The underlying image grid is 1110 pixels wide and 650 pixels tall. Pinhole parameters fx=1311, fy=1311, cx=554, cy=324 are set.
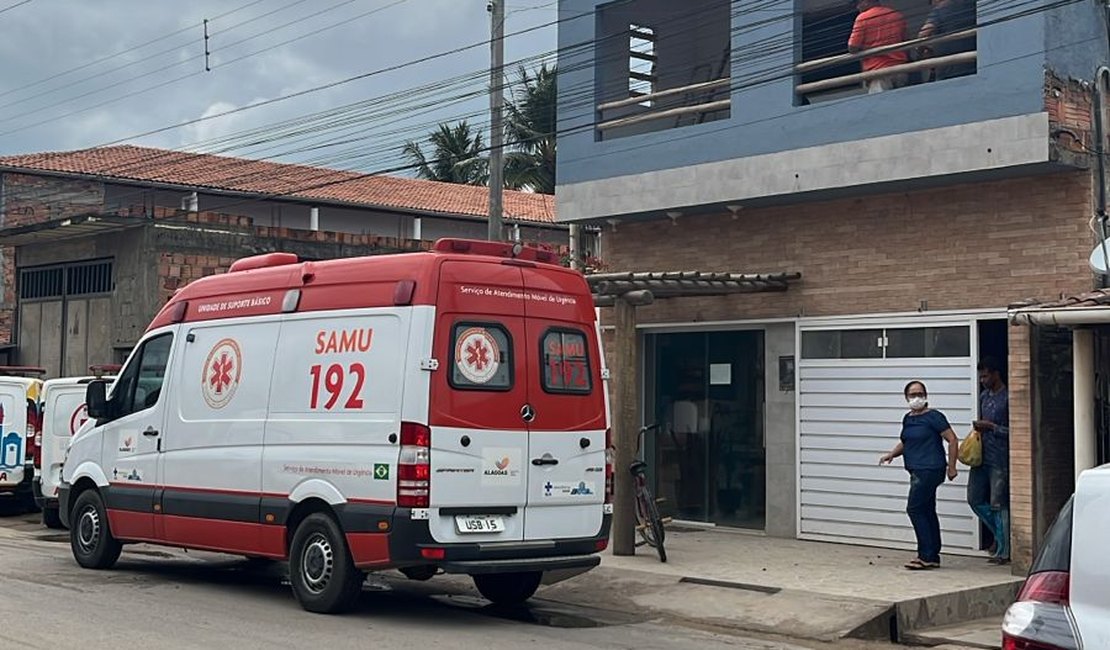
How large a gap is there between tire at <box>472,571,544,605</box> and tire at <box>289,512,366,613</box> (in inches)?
56.4

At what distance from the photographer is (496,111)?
63.2ft

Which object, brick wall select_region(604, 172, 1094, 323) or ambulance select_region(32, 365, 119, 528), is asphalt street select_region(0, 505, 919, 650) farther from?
brick wall select_region(604, 172, 1094, 323)

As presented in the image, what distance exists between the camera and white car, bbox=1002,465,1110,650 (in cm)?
395

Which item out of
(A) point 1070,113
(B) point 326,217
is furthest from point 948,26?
(B) point 326,217

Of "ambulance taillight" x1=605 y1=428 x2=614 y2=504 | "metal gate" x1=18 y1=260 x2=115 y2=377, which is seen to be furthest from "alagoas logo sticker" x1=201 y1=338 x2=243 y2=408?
"metal gate" x1=18 y1=260 x2=115 y2=377

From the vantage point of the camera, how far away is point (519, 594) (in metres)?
11.2

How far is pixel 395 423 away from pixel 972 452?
6.26 m

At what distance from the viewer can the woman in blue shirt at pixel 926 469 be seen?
12.4 metres

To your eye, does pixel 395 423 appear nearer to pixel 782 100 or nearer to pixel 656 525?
pixel 656 525

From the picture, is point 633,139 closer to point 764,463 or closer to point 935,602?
point 764,463

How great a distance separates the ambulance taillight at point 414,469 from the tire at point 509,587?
1806 mm

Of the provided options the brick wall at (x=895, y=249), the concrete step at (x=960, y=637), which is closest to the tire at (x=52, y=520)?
the brick wall at (x=895, y=249)

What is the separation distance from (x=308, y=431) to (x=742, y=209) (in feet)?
23.1

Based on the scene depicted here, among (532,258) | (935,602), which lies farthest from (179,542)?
(935,602)
